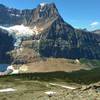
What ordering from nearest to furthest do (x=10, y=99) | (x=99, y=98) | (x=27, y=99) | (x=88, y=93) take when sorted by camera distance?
(x=99, y=98)
(x=88, y=93)
(x=27, y=99)
(x=10, y=99)

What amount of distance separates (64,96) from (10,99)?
59.0 ft

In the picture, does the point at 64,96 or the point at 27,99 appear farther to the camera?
the point at 27,99

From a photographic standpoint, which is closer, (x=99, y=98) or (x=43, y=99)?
(x=99, y=98)

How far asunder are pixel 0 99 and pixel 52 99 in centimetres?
1952

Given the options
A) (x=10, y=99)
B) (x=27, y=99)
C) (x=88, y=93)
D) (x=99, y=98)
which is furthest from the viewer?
(x=10, y=99)

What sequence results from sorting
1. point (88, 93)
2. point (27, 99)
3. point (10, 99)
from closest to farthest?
point (88, 93) < point (27, 99) < point (10, 99)

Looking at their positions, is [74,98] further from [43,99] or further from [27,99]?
[27,99]

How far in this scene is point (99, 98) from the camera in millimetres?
39656

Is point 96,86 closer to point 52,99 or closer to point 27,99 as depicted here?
point 52,99

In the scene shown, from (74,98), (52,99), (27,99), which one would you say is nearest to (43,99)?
(52,99)

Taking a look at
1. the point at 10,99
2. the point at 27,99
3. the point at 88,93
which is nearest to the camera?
the point at 88,93

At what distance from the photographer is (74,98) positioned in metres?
42.2

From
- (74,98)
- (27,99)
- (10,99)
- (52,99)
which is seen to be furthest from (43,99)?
(10,99)

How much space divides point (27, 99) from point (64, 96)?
36.5 feet
